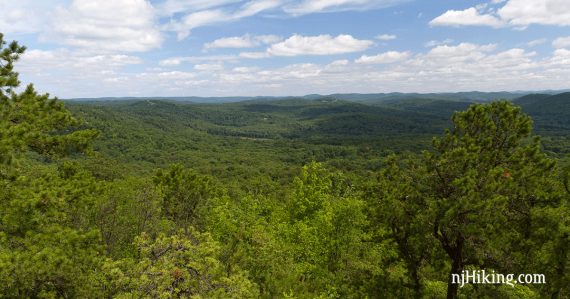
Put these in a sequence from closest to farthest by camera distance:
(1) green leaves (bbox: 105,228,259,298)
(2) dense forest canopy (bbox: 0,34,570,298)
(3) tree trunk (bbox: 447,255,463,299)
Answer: (1) green leaves (bbox: 105,228,259,298) < (2) dense forest canopy (bbox: 0,34,570,298) < (3) tree trunk (bbox: 447,255,463,299)

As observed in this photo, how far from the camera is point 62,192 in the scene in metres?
13.0

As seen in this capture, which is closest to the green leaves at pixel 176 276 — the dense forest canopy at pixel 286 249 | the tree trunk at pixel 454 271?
the dense forest canopy at pixel 286 249

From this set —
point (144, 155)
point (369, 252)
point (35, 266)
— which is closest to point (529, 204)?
point (369, 252)

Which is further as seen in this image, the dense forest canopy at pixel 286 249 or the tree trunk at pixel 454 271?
the tree trunk at pixel 454 271

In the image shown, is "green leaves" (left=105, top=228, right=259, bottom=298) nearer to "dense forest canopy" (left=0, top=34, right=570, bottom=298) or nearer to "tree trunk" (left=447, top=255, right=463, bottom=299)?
"dense forest canopy" (left=0, top=34, right=570, bottom=298)

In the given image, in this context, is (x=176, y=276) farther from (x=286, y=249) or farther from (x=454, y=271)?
(x=454, y=271)

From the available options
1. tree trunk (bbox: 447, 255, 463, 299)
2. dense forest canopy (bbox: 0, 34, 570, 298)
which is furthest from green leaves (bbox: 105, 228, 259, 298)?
tree trunk (bbox: 447, 255, 463, 299)

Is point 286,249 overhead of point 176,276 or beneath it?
beneath

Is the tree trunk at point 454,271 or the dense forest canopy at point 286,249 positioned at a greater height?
the dense forest canopy at point 286,249

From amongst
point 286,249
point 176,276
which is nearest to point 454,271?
point 286,249

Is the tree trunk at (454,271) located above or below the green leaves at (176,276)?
below

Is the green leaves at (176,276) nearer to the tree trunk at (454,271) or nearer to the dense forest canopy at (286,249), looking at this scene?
the dense forest canopy at (286,249)

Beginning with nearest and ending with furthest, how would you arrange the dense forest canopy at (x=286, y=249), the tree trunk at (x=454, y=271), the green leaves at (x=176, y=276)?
the green leaves at (x=176, y=276)
the dense forest canopy at (x=286, y=249)
the tree trunk at (x=454, y=271)

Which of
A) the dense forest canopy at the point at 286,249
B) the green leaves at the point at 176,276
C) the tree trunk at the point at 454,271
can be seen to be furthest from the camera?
the tree trunk at the point at 454,271
